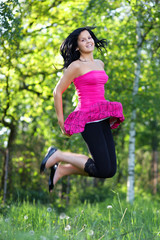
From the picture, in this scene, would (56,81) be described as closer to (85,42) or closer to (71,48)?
(71,48)

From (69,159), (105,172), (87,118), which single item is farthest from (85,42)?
(105,172)

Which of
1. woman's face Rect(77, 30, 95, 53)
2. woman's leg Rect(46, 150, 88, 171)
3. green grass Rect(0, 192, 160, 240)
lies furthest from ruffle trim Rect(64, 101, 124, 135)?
green grass Rect(0, 192, 160, 240)

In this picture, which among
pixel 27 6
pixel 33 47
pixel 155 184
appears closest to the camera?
pixel 27 6

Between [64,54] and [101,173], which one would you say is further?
[64,54]

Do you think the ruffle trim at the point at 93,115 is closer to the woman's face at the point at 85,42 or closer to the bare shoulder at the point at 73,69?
the bare shoulder at the point at 73,69

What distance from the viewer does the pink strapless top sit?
346 cm

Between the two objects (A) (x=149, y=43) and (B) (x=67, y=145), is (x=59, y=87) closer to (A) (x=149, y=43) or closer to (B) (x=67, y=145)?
(B) (x=67, y=145)

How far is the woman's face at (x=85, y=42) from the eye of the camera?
145 inches

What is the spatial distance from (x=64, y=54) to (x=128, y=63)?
4.04 m

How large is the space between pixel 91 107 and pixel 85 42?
734mm

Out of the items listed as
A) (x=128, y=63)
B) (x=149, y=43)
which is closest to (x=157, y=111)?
(x=128, y=63)

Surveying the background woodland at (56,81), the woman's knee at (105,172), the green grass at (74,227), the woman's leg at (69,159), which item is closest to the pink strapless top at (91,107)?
the woman's leg at (69,159)

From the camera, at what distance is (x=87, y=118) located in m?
3.48

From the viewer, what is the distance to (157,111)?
24.4ft
